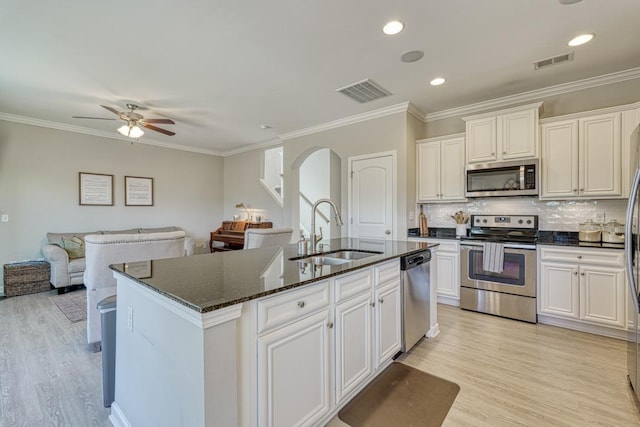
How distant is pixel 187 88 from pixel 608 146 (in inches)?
187

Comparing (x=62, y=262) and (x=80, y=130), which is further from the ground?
(x=80, y=130)

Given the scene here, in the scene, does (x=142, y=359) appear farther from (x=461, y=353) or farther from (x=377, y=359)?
(x=461, y=353)

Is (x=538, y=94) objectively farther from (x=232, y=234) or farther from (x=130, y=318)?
(x=232, y=234)

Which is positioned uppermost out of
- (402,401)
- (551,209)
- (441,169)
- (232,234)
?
(441,169)

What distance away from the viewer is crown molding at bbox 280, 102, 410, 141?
4.10 m

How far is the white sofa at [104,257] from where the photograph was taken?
258 centimetres

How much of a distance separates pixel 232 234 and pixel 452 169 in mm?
4486

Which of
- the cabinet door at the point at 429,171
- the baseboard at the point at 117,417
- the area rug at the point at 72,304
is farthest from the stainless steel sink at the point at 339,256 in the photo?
the area rug at the point at 72,304

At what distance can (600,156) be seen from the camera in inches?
123

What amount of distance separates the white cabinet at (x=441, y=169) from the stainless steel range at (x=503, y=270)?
0.73 metres

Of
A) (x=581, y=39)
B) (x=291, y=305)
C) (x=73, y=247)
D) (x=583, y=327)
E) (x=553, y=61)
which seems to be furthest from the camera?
(x=73, y=247)

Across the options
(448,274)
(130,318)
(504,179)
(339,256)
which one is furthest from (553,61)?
(130,318)

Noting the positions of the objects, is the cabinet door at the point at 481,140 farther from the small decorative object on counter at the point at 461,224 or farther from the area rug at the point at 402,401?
the area rug at the point at 402,401

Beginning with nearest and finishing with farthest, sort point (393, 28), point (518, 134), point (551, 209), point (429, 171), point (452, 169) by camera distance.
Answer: point (393, 28), point (518, 134), point (551, 209), point (452, 169), point (429, 171)
